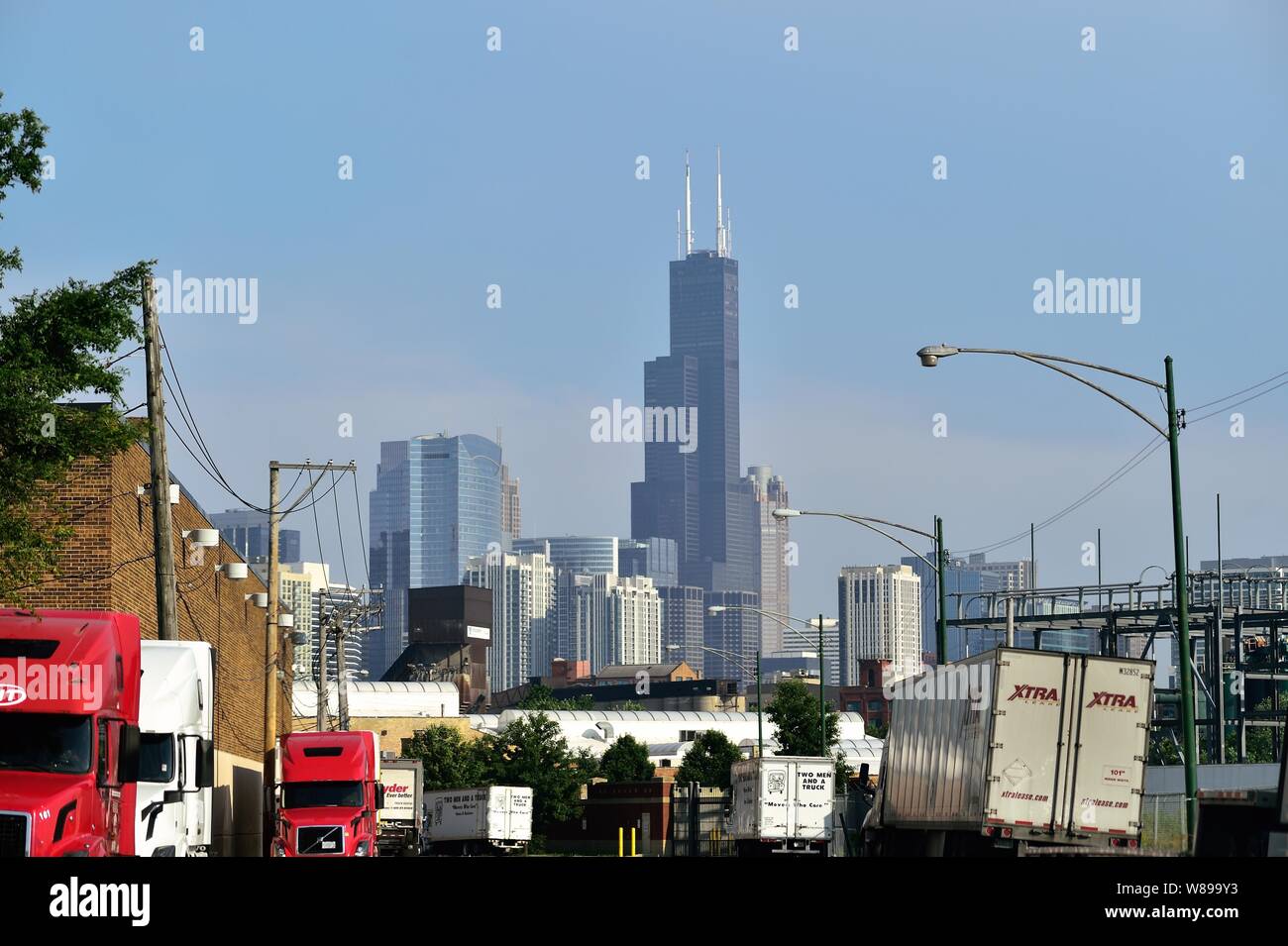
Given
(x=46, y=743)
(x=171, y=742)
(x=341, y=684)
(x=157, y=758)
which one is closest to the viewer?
(x=46, y=743)

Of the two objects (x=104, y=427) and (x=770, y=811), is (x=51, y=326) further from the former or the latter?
(x=770, y=811)

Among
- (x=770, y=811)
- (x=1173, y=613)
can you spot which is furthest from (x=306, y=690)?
(x=770, y=811)

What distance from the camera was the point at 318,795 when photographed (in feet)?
132

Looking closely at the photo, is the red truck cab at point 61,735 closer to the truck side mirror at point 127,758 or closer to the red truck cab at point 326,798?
the truck side mirror at point 127,758

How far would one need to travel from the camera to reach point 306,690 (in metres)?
190

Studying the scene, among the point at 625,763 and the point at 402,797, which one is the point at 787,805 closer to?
the point at 402,797

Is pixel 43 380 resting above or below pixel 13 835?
above

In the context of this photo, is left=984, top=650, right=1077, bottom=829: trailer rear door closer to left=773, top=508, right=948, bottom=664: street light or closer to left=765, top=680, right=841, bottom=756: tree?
left=773, top=508, right=948, bottom=664: street light

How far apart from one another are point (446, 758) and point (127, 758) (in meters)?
112

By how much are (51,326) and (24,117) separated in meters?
3.23

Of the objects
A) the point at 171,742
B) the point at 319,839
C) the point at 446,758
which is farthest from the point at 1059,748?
the point at 446,758

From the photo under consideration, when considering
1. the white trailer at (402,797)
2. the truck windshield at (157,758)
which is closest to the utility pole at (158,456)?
the truck windshield at (157,758)
